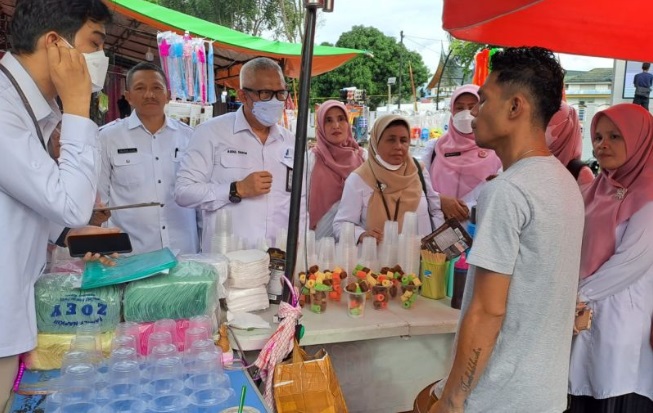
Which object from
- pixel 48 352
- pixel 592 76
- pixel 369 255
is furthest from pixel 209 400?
pixel 592 76

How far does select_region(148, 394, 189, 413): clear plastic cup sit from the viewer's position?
3.77 ft

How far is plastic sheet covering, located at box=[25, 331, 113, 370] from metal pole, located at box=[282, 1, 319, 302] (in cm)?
66

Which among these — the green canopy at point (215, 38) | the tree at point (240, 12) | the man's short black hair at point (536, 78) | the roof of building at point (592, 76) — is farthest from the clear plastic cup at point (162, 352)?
the roof of building at point (592, 76)

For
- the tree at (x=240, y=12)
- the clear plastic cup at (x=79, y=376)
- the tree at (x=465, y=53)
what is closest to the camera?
the clear plastic cup at (x=79, y=376)

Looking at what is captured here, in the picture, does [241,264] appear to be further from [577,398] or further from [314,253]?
[577,398]

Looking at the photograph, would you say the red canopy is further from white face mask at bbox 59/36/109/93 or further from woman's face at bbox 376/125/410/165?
white face mask at bbox 59/36/109/93

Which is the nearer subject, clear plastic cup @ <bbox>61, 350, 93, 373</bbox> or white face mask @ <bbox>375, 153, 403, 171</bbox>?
clear plastic cup @ <bbox>61, 350, 93, 373</bbox>

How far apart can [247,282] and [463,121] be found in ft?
6.96

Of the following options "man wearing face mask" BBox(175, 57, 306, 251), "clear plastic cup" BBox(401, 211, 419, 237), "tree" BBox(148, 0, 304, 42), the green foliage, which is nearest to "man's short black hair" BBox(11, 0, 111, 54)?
"man wearing face mask" BBox(175, 57, 306, 251)

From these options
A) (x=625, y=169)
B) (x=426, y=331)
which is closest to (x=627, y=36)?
(x=625, y=169)

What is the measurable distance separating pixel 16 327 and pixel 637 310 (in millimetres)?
2168

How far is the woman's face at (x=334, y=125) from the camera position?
145 inches

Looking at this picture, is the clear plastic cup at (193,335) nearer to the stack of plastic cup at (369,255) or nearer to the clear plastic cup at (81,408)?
the clear plastic cup at (81,408)

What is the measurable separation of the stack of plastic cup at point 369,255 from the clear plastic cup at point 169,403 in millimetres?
1197
